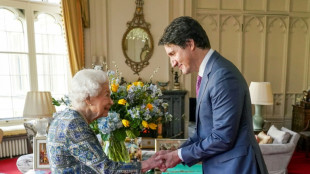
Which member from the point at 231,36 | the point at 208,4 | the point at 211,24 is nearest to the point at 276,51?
the point at 231,36

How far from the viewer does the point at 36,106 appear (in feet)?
9.12

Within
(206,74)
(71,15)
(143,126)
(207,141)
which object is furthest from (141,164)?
(71,15)

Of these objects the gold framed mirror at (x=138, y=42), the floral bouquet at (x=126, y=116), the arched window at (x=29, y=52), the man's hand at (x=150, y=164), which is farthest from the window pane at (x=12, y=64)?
the man's hand at (x=150, y=164)

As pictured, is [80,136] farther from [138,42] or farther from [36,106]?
[138,42]

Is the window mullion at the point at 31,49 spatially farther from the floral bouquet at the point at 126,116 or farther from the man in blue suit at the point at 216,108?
the man in blue suit at the point at 216,108

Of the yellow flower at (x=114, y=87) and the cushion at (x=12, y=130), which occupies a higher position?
the yellow flower at (x=114, y=87)

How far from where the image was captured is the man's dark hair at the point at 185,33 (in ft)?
3.67

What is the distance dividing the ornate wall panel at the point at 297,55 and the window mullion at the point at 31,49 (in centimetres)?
596

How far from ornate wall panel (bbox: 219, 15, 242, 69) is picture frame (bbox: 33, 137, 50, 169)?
4790mm

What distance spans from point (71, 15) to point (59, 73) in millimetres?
1281

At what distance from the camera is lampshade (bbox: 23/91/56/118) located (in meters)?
2.76

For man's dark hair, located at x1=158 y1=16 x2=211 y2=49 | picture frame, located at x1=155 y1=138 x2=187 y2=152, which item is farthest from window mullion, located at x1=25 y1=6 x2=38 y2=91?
man's dark hair, located at x1=158 y1=16 x2=211 y2=49

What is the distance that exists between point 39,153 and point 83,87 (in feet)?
2.90

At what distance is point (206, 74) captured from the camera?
1131 millimetres
